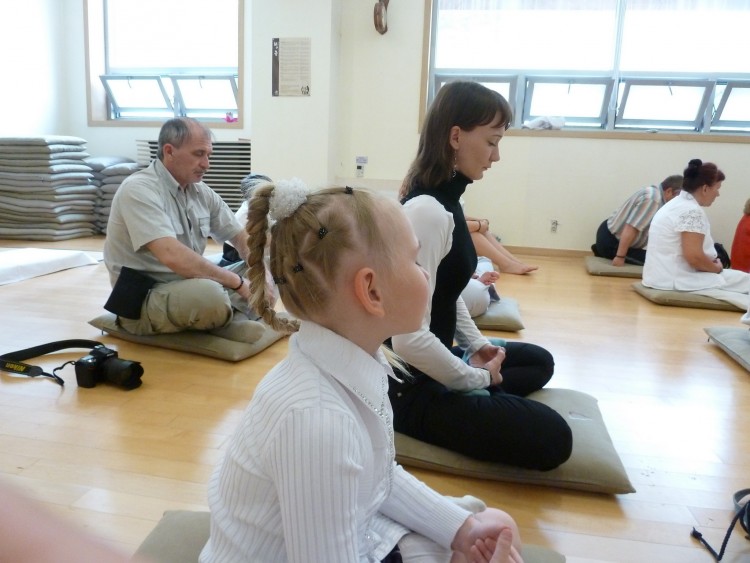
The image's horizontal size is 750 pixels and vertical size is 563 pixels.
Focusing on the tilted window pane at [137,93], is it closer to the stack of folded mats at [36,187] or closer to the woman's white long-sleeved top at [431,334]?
the stack of folded mats at [36,187]

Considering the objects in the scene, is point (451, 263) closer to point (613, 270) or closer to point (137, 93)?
point (613, 270)

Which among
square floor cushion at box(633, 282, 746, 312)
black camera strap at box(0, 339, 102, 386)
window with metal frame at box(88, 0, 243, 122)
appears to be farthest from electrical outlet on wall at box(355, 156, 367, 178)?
black camera strap at box(0, 339, 102, 386)

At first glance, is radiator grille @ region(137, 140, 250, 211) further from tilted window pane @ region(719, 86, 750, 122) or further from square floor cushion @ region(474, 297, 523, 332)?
tilted window pane @ region(719, 86, 750, 122)

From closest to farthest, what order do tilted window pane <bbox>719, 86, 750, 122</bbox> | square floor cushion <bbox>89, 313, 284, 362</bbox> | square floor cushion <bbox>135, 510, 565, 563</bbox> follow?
square floor cushion <bbox>135, 510, 565, 563</bbox>, square floor cushion <bbox>89, 313, 284, 362</bbox>, tilted window pane <bbox>719, 86, 750, 122</bbox>

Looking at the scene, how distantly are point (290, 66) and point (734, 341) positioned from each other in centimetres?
412

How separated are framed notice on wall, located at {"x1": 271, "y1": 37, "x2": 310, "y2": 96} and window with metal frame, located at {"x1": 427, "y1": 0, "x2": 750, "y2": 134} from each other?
1.25 m

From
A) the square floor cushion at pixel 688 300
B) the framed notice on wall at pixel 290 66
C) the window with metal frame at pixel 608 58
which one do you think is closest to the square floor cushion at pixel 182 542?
the square floor cushion at pixel 688 300

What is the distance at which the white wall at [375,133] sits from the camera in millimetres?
5492

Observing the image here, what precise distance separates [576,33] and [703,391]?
13.8ft

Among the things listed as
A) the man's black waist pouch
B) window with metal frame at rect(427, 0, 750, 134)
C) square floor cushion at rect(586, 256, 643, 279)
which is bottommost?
square floor cushion at rect(586, 256, 643, 279)

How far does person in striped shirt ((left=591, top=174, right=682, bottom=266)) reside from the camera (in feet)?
17.0

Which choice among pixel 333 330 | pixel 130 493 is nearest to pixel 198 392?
pixel 130 493

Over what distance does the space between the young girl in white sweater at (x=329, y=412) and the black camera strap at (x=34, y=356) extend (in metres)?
1.63

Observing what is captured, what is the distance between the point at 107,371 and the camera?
2240 millimetres
